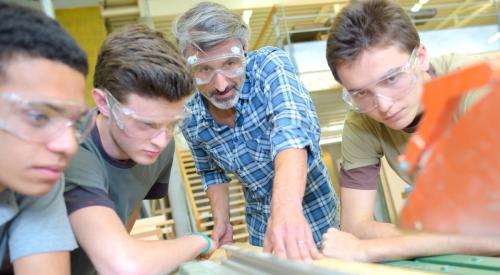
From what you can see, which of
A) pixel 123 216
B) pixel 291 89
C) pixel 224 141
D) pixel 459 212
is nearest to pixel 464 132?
pixel 459 212

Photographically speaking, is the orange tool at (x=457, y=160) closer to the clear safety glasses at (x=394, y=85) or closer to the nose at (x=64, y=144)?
the nose at (x=64, y=144)

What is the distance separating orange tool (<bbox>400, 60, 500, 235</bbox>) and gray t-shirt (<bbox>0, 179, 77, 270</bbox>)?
36.9 inches

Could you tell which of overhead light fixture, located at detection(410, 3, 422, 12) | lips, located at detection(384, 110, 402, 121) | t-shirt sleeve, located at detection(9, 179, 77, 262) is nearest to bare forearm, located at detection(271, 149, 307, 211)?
lips, located at detection(384, 110, 402, 121)

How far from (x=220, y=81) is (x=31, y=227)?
0.81 metres

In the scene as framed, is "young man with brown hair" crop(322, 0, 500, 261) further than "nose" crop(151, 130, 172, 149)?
No

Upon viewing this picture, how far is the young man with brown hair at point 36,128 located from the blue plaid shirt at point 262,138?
68cm

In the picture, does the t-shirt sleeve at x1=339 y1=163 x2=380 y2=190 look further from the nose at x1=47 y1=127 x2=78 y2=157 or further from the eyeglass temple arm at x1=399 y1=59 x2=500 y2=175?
the eyeglass temple arm at x1=399 y1=59 x2=500 y2=175

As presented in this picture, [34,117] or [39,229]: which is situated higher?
[34,117]

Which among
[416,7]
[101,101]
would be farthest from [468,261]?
[416,7]

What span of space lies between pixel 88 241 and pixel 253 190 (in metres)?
0.86

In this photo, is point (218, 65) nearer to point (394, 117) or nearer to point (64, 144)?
point (394, 117)

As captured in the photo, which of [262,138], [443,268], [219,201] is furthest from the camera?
[219,201]

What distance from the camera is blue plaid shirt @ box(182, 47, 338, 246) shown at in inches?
61.1

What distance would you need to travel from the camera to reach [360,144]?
1661mm
